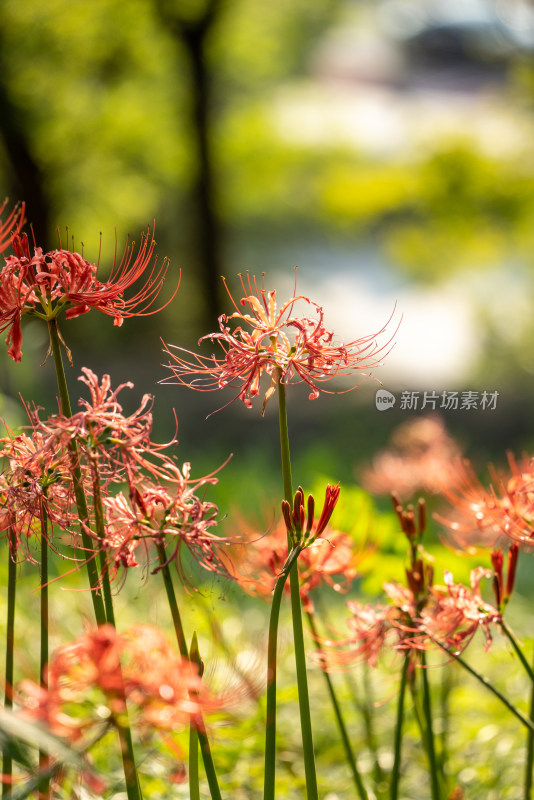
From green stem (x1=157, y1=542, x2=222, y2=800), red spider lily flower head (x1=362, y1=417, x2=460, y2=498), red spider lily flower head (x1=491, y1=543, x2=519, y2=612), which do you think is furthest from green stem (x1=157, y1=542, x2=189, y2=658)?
red spider lily flower head (x1=362, y1=417, x2=460, y2=498)

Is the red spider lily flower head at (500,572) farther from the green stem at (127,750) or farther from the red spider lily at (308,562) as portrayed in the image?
the green stem at (127,750)

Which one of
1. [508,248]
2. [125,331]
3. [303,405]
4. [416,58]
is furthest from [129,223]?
[416,58]

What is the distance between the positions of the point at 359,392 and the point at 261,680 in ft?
12.7

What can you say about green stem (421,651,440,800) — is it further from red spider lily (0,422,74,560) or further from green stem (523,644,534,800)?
red spider lily (0,422,74,560)

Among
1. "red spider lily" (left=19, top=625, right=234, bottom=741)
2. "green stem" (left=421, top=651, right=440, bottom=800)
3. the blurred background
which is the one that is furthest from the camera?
the blurred background

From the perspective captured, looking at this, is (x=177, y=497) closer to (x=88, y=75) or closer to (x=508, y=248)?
(x=88, y=75)

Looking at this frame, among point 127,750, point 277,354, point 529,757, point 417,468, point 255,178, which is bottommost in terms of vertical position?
point 529,757

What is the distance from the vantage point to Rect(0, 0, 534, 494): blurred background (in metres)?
4.39

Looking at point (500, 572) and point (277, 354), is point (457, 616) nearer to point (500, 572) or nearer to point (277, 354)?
point (500, 572)

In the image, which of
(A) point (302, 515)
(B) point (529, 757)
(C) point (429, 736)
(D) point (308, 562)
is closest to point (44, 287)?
(A) point (302, 515)

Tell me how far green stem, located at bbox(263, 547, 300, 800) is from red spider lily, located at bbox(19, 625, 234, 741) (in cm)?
6

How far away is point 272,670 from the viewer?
566 millimetres

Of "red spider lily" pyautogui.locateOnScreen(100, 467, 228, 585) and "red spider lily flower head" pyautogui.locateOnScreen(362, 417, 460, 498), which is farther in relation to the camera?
"red spider lily flower head" pyautogui.locateOnScreen(362, 417, 460, 498)

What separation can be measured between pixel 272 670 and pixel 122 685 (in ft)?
0.50
